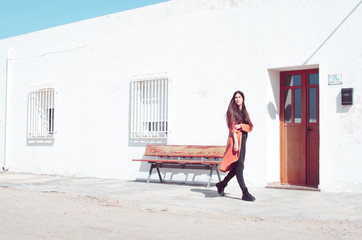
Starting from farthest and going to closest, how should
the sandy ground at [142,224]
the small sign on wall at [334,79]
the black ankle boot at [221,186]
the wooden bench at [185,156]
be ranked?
the wooden bench at [185,156] → the small sign on wall at [334,79] → the black ankle boot at [221,186] → the sandy ground at [142,224]

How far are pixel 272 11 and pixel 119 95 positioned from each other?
414 centimetres

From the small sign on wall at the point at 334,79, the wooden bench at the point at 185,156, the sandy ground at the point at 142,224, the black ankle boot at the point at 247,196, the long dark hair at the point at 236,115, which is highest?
the small sign on wall at the point at 334,79

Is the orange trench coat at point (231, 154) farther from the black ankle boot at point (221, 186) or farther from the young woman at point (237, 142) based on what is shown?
the black ankle boot at point (221, 186)

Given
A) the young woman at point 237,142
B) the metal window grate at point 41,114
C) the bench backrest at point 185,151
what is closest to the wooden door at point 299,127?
the bench backrest at point 185,151

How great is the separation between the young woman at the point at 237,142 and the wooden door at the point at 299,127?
2.09 metres

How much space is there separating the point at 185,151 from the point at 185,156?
13 cm

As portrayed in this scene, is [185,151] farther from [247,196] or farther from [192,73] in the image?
[247,196]

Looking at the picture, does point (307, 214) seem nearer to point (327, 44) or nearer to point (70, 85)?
point (327, 44)

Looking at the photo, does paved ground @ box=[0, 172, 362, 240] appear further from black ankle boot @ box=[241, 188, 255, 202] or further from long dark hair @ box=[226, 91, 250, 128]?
long dark hair @ box=[226, 91, 250, 128]

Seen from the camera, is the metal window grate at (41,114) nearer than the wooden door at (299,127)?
No

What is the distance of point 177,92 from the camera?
10.4 meters

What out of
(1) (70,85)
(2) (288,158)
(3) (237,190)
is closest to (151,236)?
(3) (237,190)

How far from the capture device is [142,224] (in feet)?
17.8

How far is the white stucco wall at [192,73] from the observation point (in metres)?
8.34
